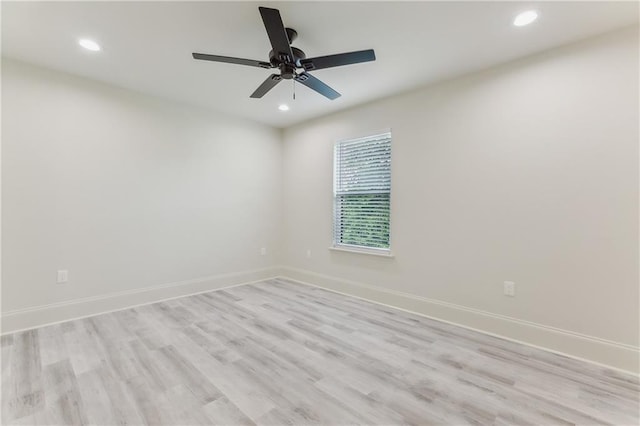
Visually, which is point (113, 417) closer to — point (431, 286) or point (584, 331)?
point (431, 286)

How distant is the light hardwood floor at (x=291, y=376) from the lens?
5.54 feet

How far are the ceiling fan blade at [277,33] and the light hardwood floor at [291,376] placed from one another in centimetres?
233

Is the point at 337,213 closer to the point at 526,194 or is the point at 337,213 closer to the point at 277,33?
the point at 526,194

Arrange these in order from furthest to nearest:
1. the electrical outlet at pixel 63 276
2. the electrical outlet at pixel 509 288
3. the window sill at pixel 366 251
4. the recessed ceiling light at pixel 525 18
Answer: the window sill at pixel 366 251, the electrical outlet at pixel 63 276, the electrical outlet at pixel 509 288, the recessed ceiling light at pixel 525 18

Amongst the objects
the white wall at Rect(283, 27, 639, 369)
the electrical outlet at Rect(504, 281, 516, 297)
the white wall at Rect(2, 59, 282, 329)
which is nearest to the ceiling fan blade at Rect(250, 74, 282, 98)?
the white wall at Rect(283, 27, 639, 369)

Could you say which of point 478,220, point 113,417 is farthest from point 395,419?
point 478,220

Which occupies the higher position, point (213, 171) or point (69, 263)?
point (213, 171)

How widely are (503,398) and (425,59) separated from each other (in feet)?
9.10

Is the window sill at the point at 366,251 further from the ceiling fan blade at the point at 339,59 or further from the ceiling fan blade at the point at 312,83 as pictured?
the ceiling fan blade at the point at 339,59

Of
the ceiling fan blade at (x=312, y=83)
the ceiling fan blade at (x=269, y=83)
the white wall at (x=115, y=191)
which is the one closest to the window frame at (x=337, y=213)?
the ceiling fan blade at (x=312, y=83)

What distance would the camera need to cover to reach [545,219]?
8.38 feet

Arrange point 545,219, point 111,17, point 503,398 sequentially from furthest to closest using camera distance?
point 545,219
point 111,17
point 503,398

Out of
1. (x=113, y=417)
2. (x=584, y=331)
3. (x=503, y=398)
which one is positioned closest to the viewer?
(x=113, y=417)

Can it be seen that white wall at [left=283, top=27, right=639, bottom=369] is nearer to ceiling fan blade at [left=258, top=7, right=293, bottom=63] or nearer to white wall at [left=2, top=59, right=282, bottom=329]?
ceiling fan blade at [left=258, top=7, right=293, bottom=63]
